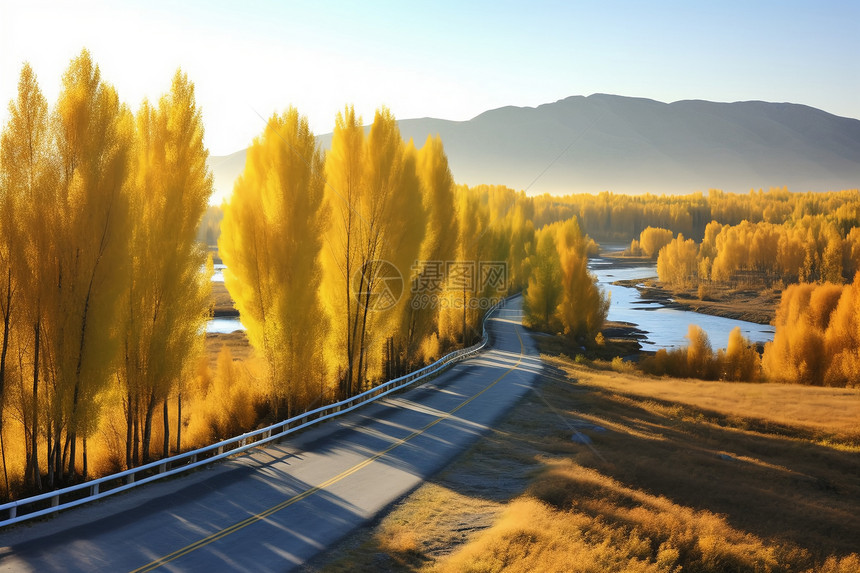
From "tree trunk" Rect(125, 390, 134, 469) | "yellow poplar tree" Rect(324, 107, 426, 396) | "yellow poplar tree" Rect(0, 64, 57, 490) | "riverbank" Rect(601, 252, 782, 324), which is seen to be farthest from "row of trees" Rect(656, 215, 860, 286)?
"yellow poplar tree" Rect(0, 64, 57, 490)

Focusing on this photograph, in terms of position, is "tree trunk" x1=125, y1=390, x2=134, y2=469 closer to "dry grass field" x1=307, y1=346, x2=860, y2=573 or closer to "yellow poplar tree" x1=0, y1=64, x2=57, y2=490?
"yellow poplar tree" x1=0, y1=64, x2=57, y2=490

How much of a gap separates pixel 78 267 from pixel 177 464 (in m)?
7.48

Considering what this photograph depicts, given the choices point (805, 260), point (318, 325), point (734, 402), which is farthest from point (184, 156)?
point (805, 260)

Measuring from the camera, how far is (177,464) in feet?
63.8

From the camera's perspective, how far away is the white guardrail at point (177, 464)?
43.0ft

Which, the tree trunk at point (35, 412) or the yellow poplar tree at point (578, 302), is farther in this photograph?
the yellow poplar tree at point (578, 302)

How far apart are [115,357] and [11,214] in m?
4.38

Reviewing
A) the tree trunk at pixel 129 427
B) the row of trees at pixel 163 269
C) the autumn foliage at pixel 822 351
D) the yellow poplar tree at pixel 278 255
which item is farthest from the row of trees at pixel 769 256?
the tree trunk at pixel 129 427

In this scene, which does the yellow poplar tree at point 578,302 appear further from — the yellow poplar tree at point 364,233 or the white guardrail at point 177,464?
the yellow poplar tree at point 364,233

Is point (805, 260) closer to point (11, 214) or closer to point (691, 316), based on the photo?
point (691, 316)

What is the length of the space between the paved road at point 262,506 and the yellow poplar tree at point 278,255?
3390 millimetres

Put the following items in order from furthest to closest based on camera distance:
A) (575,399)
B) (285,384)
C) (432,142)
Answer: (432,142), (575,399), (285,384)

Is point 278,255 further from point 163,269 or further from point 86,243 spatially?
point 86,243

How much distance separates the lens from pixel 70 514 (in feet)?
43.6
